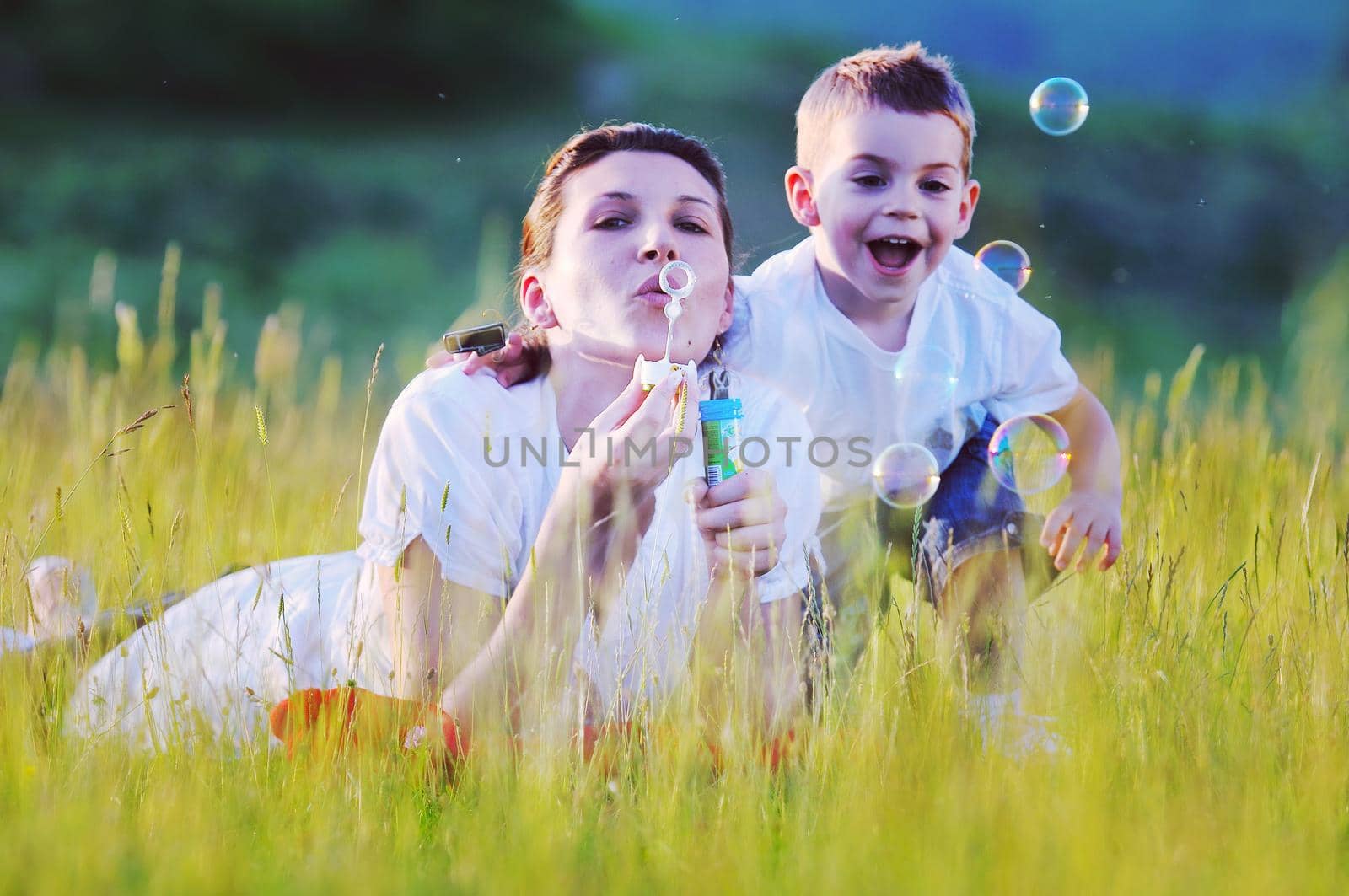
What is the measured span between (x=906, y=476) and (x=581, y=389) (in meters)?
0.78

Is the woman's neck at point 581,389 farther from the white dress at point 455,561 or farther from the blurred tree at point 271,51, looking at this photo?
→ the blurred tree at point 271,51

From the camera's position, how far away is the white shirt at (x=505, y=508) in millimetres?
2715

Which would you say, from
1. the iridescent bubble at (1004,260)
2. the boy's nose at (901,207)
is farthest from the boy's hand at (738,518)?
the iridescent bubble at (1004,260)

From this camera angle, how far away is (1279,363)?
A: 13.3 meters

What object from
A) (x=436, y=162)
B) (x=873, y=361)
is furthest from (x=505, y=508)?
(x=436, y=162)

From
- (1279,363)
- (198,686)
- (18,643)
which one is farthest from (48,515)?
(1279,363)

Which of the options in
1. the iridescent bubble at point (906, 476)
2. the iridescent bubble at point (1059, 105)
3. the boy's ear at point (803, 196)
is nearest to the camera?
the iridescent bubble at point (906, 476)

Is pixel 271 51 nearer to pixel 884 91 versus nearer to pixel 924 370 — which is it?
pixel 884 91

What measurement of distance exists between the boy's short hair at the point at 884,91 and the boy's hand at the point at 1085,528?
85cm

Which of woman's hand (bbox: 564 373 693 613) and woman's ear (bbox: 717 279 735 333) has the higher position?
woman's ear (bbox: 717 279 735 333)

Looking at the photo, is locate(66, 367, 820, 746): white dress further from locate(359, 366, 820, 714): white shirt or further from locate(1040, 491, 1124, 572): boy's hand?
A: locate(1040, 491, 1124, 572): boy's hand

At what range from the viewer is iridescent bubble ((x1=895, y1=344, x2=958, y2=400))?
11.1ft

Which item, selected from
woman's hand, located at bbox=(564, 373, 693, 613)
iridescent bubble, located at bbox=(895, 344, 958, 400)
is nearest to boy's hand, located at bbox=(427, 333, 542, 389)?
woman's hand, located at bbox=(564, 373, 693, 613)

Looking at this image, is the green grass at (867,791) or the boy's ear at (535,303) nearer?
the green grass at (867,791)
